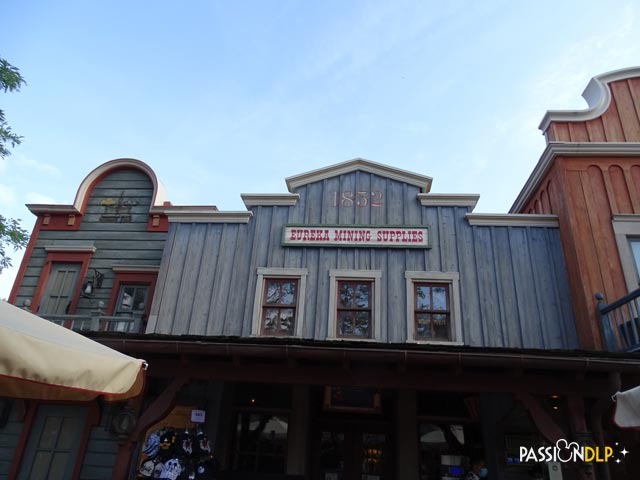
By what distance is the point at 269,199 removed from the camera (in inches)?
412

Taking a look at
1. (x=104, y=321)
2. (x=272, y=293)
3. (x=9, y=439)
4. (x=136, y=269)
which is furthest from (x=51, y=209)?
(x=272, y=293)

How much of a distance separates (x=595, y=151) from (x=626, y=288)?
9.79 ft

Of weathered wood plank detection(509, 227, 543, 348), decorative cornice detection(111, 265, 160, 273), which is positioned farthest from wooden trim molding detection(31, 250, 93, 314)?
weathered wood plank detection(509, 227, 543, 348)

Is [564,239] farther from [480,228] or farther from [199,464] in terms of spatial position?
[199,464]

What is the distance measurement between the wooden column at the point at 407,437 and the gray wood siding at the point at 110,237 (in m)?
6.56

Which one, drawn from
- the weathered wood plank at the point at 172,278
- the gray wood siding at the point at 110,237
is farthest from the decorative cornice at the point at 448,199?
the gray wood siding at the point at 110,237

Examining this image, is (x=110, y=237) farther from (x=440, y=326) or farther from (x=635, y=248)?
(x=635, y=248)

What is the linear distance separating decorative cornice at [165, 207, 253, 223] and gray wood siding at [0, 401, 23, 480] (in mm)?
4856

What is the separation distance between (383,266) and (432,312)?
54.8 inches

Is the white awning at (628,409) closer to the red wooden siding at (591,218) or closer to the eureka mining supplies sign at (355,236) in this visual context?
the red wooden siding at (591,218)

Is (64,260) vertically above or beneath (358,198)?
beneath

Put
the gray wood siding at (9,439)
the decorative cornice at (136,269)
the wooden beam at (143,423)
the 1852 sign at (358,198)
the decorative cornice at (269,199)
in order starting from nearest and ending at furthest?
the wooden beam at (143,423) < the gray wood siding at (9,439) < the 1852 sign at (358,198) < the decorative cornice at (269,199) < the decorative cornice at (136,269)

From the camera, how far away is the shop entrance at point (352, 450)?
8.90 meters

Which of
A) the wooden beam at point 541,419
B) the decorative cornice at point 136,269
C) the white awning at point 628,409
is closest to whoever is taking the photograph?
the white awning at point 628,409
